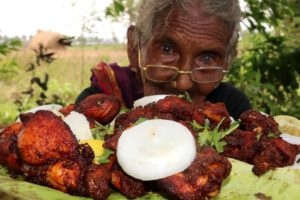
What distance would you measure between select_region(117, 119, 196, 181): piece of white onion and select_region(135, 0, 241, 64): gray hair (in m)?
1.03

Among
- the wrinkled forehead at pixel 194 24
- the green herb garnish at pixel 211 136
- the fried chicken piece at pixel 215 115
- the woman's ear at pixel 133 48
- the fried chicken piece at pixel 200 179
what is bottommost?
the fried chicken piece at pixel 200 179

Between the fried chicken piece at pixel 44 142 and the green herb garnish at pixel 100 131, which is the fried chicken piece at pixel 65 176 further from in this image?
the green herb garnish at pixel 100 131

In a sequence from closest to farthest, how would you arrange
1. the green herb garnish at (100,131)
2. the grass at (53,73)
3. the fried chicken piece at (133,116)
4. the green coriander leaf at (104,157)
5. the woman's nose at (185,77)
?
the green coriander leaf at (104,157)
the fried chicken piece at (133,116)
the green herb garnish at (100,131)
the woman's nose at (185,77)
the grass at (53,73)

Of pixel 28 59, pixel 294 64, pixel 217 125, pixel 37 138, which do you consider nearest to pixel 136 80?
pixel 217 125

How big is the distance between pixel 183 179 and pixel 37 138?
1.20 ft

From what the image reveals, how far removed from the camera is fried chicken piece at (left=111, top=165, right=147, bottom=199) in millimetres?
1175

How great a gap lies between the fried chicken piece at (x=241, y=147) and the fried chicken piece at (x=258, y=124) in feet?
0.30

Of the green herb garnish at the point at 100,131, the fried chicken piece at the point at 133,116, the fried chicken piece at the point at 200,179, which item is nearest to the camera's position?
the fried chicken piece at the point at 200,179

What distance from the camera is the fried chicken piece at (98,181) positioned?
1149 mm

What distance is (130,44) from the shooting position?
102 inches

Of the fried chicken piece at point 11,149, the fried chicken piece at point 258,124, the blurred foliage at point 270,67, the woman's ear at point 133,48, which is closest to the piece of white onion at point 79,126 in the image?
the fried chicken piece at point 11,149

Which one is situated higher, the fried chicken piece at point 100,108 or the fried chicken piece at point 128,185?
the fried chicken piece at point 100,108

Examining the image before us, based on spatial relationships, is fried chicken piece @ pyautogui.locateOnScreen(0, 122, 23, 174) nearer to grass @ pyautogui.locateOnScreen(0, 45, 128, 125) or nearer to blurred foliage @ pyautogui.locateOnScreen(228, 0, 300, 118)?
grass @ pyautogui.locateOnScreen(0, 45, 128, 125)

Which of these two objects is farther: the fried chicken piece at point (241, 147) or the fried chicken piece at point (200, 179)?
the fried chicken piece at point (241, 147)
